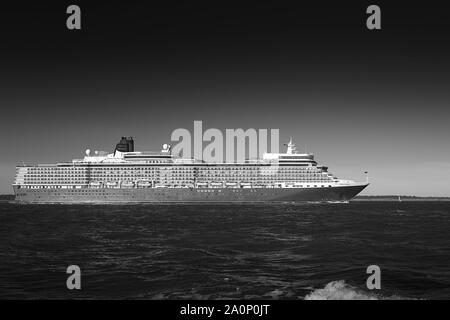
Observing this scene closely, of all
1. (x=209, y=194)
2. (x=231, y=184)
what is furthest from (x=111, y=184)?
(x=231, y=184)

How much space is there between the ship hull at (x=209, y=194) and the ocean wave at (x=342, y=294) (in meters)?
77.2

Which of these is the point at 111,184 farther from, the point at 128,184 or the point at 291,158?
the point at 291,158

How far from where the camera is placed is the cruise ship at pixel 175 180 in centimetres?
9300

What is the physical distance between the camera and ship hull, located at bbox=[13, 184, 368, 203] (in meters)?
91.8

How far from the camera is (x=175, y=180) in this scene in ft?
334

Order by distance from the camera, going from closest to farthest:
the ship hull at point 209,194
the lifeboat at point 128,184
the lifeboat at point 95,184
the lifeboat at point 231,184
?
the ship hull at point 209,194 < the lifeboat at point 231,184 < the lifeboat at point 128,184 < the lifeboat at point 95,184

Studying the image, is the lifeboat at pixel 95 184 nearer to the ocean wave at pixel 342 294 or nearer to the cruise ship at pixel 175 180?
the cruise ship at pixel 175 180

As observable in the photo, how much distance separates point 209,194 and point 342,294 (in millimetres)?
81394

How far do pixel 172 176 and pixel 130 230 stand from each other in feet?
224

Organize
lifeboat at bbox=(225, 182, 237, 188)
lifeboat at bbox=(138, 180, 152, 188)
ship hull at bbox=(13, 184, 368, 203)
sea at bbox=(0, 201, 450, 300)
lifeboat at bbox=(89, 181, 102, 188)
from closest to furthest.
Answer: sea at bbox=(0, 201, 450, 300) < ship hull at bbox=(13, 184, 368, 203) < lifeboat at bbox=(225, 182, 237, 188) < lifeboat at bbox=(138, 180, 152, 188) < lifeboat at bbox=(89, 181, 102, 188)

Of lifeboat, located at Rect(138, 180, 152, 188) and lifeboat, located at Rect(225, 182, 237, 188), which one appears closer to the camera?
lifeboat, located at Rect(225, 182, 237, 188)

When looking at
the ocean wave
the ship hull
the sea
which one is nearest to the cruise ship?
the ship hull

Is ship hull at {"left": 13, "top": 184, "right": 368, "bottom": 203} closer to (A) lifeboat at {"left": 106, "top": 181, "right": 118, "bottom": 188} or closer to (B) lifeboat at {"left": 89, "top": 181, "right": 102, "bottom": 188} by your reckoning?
(B) lifeboat at {"left": 89, "top": 181, "right": 102, "bottom": 188}

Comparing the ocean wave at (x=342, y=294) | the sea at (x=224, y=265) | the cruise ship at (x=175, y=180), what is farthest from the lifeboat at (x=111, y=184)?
the ocean wave at (x=342, y=294)
